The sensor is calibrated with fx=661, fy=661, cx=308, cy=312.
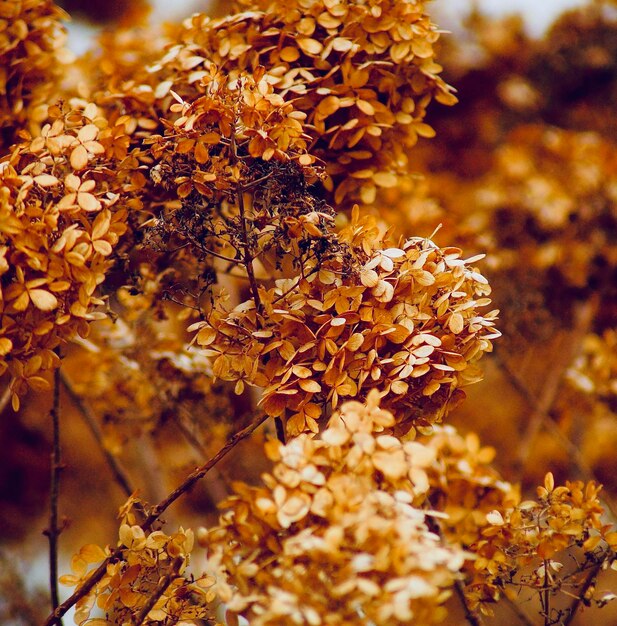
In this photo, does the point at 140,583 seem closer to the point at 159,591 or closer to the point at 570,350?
the point at 159,591

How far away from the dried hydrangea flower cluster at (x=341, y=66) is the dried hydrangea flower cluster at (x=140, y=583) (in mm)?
894

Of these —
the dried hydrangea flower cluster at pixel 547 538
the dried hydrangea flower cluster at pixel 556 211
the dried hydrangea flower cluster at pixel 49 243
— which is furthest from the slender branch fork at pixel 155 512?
the dried hydrangea flower cluster at pixel 556 211

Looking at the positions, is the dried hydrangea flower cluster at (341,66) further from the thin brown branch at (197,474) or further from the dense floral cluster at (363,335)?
the thin brown branch at (197,474)

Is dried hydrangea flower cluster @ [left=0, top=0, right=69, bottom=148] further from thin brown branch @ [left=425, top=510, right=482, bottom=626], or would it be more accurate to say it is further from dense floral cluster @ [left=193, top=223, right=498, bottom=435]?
thin brown branch @ [left=425, top=510, right=482, bottom=626]

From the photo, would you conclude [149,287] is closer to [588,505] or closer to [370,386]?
[370,386]

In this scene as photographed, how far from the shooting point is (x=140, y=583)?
1.40 metres

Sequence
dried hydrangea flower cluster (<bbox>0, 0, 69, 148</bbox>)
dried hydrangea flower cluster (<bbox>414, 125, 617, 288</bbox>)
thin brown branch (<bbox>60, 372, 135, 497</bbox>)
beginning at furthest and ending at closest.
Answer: dried hydrangea flower cluster (<bbox>414, 125, 617, 288</bbox>)
thin brown branch (<bbox>60, 372, 135, 497</bbox>)
dried hydrangea flower cluster (<bbox>0, 0, 69, 148</bbox>)

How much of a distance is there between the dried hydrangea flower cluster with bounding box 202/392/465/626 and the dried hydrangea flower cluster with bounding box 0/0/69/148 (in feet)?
4.07

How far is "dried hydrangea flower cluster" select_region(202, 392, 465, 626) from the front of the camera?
96 centimetres

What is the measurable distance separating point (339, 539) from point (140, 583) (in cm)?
63

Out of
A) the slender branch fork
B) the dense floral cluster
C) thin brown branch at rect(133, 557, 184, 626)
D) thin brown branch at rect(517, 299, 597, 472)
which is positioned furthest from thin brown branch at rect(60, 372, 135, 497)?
thin brown branch at rect(517, 299, 597, 472)

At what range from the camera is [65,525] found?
70.2 inches

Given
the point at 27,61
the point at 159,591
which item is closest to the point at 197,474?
the point at 159,591

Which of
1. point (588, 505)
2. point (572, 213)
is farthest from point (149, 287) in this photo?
point (572, 213)
